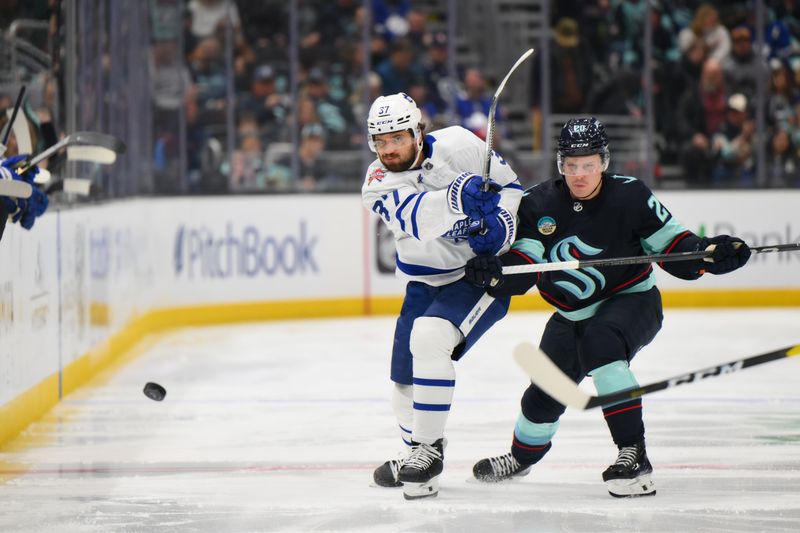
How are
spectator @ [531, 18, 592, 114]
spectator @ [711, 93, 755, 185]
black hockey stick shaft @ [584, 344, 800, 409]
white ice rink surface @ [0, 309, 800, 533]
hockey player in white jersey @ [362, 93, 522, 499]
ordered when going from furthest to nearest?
spectator @ [531, 18, 592, 114]
spectator @ [711, 93, 755, 185]
hockey player in white jersey @ [362, 93, 522, 499]
white ice rink surface @ [0, 309, 800, 533]
black hockey stick shaft @ [584, 344, 800, 409]

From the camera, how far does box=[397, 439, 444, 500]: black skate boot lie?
3.31 metres

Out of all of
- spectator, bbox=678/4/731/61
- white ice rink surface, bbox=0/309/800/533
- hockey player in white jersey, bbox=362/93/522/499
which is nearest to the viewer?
white ice rink surface, bbox=0/309/800/533

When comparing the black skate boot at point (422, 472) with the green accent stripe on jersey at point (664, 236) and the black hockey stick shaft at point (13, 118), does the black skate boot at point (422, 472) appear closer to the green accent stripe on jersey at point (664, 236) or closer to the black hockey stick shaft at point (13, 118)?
the green accent stripe on jersey at point (664, 236)

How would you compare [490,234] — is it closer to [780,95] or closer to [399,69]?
[399,69]

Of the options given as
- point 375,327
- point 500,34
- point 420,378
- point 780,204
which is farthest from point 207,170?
point 420,378

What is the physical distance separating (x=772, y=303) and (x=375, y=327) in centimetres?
289

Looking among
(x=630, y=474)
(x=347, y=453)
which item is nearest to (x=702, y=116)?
(x=347, y=453)

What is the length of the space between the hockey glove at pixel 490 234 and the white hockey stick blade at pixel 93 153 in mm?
1696

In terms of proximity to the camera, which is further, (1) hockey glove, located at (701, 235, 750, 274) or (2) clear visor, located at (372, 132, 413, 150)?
(2) clear visor, located at (372, 132, 413, 150)

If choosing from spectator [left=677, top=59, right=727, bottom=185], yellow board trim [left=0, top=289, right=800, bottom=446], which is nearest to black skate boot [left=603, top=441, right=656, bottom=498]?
yellow board trim [left=0, top=289, right=800, bottom=446]

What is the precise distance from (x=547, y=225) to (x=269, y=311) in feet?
16.4

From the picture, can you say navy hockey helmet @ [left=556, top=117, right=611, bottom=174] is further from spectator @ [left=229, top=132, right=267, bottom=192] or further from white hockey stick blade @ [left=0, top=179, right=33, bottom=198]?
spectator @ [left=229, top=132, right=267, bottom=192]

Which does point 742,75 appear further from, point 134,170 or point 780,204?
point 134,170

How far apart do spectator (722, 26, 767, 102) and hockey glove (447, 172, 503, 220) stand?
260 inches
